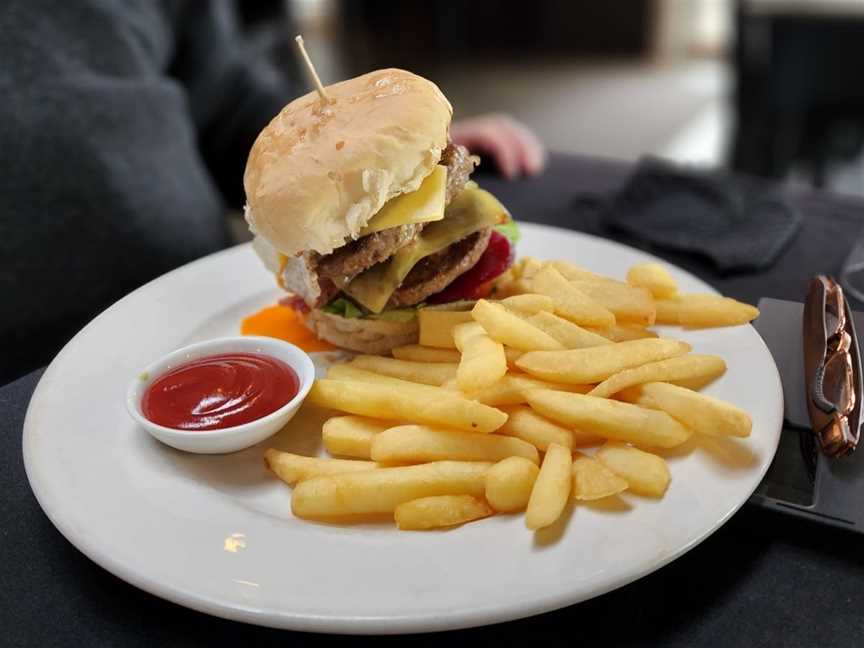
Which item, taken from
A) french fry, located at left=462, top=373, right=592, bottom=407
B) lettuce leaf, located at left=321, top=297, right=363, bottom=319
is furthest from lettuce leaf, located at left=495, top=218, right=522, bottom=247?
french fry, located at left=462, top=373, right=592, bottom=407

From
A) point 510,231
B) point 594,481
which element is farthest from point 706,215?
point 594,481

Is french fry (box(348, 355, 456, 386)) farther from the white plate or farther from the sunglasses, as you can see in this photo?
the sunglasses

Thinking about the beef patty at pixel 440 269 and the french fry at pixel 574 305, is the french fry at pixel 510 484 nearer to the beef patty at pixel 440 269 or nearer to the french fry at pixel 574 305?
the french fry at pixel 574 305

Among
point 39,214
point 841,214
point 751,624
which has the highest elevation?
point 39,214

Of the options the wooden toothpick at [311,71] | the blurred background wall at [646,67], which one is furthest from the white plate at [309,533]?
the blurred background wall at [646,67]

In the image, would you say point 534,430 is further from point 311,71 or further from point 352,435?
point 311,71

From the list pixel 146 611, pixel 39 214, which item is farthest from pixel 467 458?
pixel 39 214

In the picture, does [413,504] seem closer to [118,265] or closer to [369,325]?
[369,325]
